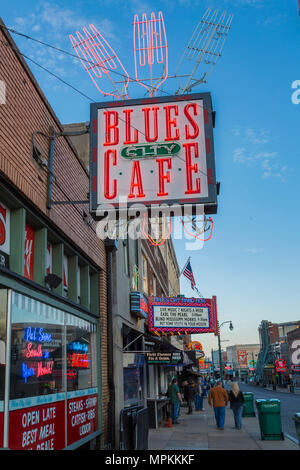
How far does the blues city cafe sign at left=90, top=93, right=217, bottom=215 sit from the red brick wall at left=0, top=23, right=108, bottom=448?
84 centimetres

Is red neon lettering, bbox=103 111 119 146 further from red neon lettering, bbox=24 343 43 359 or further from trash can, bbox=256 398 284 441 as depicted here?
trash can, bbox=256 398 284 441

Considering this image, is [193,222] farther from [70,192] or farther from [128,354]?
[128,354]

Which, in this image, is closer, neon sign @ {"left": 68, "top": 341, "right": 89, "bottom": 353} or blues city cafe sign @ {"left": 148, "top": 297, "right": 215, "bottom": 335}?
neon sign @ {"left": 68, "top": 341, "right": 89, "bottom": 353}

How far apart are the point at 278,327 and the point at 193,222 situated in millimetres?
105960

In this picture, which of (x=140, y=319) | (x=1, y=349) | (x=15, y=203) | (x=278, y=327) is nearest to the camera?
(x=1, y=349)

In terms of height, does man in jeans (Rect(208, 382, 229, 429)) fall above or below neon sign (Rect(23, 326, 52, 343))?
below

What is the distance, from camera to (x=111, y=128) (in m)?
9.06

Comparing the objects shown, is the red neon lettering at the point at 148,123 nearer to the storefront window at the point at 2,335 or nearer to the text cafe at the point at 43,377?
the text cafe at the point at 43,377

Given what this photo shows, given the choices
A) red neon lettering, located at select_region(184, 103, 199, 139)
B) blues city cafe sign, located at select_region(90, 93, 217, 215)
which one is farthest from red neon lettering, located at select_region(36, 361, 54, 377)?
red neon lettering, located at select_region(184, 103, 199, 139)

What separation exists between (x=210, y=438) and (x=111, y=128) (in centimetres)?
881

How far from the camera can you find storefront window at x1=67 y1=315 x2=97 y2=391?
9.25m

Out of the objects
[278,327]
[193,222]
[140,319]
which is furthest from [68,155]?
[278,327]

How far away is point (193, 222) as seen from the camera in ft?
29.1
